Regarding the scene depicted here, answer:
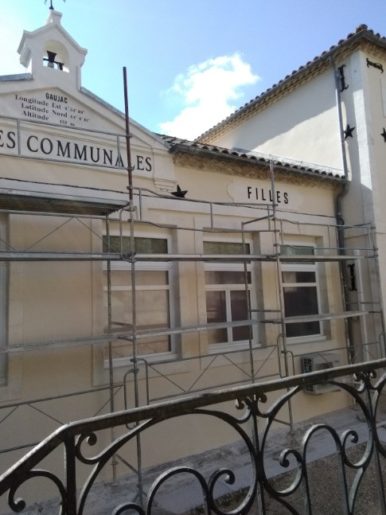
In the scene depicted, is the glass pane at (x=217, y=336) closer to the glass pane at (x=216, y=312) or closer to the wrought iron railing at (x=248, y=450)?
the glass pane at (x=216, y=312)

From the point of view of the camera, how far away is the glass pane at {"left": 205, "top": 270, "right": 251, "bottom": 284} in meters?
5.83

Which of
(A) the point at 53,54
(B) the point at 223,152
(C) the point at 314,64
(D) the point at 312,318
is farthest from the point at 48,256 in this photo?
(C) the point at 314,64

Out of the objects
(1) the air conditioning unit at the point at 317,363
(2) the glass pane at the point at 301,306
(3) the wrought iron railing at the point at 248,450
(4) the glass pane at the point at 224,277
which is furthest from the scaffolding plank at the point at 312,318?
(3) the wrought iron railing at the point at 248,450

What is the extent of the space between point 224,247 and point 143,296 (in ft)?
4.99

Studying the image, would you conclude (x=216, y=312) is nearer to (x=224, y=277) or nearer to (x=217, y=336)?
(x=217, y=336)

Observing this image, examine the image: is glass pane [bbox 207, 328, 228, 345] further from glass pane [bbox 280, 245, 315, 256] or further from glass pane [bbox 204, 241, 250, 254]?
glass pane [bbox 280, 245, 315, 256]

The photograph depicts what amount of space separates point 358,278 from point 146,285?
387 centimetres

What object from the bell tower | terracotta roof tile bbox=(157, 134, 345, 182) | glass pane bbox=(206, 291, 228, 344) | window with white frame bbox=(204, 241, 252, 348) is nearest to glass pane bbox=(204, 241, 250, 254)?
window with white frame bbox=(204, 241, 252, 348)

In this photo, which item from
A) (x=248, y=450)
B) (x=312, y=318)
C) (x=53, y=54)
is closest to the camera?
(x=248, y=450)

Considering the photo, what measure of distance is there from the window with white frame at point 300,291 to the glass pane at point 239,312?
0.84 m

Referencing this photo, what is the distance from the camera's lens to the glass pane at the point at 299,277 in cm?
671

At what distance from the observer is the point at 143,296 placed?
5.23m

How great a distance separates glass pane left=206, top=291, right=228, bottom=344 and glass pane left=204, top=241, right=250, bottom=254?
61 centimetres

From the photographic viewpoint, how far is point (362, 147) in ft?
23.4
